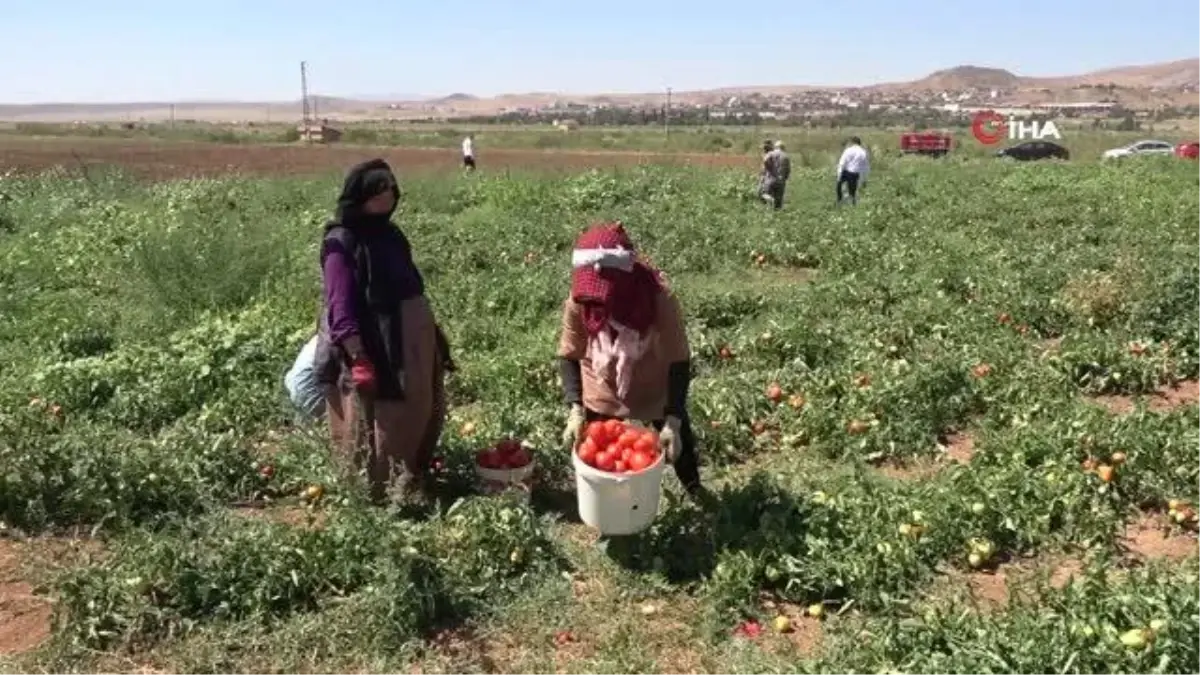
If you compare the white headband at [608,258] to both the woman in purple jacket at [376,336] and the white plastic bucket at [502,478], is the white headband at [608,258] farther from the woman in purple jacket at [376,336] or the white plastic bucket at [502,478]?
the white plastic bucket at [502,478]

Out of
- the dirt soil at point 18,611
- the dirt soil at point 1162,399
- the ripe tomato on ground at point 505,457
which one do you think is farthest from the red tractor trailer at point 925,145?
Answer: the dirt soil at point 18,611

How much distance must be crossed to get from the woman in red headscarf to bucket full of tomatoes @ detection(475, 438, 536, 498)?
18.0 inches

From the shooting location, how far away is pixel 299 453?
18.1ft

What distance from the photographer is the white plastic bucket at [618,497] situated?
418cm

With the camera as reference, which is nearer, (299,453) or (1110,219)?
(299,453)

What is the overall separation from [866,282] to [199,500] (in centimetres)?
652

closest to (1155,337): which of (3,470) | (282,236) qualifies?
(3,470)

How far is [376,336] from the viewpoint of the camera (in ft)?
15.6

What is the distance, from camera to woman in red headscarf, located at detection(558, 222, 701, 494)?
14.6ft

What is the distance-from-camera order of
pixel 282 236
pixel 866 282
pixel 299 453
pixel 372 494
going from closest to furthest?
pixel 372 494 < pixel 299 453 < pixel 866 282 < pixel 282 236

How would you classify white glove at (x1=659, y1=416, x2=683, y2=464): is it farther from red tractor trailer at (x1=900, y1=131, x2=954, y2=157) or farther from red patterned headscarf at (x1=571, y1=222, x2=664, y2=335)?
red tractor trailer at (x1=900, y1=131, x2=954, y2=157)

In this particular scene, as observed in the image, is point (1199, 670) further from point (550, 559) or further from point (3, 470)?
point (3, 470)

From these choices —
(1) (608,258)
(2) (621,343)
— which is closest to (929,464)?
(2) (621,343)

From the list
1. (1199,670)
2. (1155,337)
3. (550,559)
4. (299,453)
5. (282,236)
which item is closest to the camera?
(1199,670)
